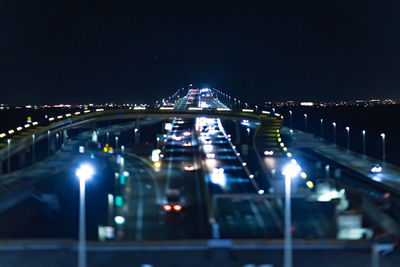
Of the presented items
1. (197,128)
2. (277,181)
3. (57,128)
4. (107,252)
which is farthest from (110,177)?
(197,128)

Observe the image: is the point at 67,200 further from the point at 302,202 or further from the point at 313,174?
the point at 313,174

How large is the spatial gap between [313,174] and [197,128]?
3435 cm

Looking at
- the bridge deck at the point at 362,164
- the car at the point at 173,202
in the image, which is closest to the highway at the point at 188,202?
the car at the point at 173,202

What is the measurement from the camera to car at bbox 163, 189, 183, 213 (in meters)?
20.0

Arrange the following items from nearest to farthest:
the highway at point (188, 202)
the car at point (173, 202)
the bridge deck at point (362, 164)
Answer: the highway at point (188, 202) < the car at point (173, 202) < the bridge deck at point (362, 164)

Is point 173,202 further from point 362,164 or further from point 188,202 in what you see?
point 362,164

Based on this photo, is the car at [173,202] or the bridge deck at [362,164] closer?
the car at [173,202]

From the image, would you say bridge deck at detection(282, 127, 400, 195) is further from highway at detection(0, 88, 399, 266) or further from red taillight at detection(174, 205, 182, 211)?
red taillight at detection(174, 205, 182, 211)

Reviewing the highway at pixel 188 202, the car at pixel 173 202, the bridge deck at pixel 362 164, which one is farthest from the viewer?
the bridge deck at pixel 362 164

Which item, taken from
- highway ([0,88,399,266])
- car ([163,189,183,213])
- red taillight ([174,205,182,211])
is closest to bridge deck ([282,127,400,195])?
highway ([0,88,399,266])

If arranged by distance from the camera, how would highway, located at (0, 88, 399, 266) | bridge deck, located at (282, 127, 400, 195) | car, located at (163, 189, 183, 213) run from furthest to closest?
bridge deck, located at (282, 127, 400, 195) → car, located at (163, 189, 183, 213) → highway, located at (0, 88, 399, 266)

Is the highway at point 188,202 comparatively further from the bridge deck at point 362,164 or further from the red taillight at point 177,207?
the bridge deck at point 362,164

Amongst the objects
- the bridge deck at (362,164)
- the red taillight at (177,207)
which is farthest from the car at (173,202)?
the bridge deck at (362,164)

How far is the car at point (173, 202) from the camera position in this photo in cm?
2005
